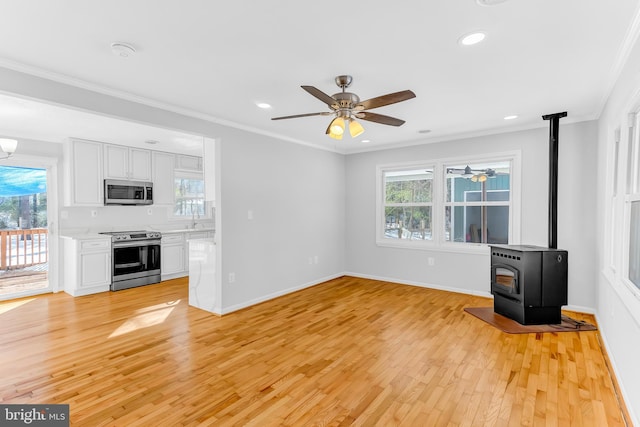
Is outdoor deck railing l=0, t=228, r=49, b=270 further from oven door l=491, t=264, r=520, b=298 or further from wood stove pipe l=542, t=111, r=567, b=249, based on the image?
wood stove pipe l=542, t=111, r=567, b=249

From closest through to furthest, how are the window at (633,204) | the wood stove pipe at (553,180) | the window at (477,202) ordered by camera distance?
the window at (633,204), the wood stove pipe at (553,180), the window at (477,202)

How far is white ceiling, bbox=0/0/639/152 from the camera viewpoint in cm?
185

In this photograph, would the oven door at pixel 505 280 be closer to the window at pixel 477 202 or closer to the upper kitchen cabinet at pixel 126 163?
the window at pixel 477 202

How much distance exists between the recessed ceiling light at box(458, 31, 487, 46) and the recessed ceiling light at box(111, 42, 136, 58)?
2.22 metres

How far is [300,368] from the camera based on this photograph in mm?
2713

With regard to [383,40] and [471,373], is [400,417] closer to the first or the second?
[471,373]

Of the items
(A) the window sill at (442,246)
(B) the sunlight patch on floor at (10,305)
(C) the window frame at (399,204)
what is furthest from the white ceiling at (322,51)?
(B) the sunlight patch on floor at (10,305)

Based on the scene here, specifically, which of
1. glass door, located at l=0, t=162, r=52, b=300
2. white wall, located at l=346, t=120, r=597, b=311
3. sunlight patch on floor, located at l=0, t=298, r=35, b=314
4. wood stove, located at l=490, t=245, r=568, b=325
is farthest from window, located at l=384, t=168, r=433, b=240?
glass door, located at l=0, t=162, r=52, b=300

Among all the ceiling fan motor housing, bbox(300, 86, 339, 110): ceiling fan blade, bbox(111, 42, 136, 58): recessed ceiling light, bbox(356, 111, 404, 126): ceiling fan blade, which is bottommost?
bbox(356, 111, 404, 126): ceiling fan blade

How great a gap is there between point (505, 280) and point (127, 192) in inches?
233

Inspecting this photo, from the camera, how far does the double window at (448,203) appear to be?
468 cm

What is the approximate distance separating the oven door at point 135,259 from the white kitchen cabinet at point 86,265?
12cm

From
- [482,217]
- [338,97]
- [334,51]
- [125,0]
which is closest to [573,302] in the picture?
[482,217]

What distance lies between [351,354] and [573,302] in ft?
10.2
